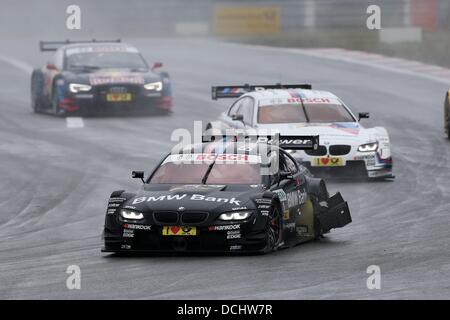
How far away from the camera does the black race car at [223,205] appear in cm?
1174

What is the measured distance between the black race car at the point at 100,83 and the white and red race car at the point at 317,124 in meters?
5.46

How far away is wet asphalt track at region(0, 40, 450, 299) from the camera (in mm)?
10312

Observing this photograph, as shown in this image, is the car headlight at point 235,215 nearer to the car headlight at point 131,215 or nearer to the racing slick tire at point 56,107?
the car headlight at point 131,215

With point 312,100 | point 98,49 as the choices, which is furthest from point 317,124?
point 98,49

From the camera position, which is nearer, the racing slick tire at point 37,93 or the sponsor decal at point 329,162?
the sponsor decal at point 329,162

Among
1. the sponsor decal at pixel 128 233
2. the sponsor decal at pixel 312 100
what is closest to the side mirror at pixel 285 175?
the sponsor decal at pixel 128 233

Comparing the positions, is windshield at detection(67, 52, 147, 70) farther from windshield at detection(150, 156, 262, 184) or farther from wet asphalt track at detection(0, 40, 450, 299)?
windshield at detection(150, 156, 262, 184)

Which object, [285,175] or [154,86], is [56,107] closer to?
[154,86]

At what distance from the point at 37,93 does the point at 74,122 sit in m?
2.31

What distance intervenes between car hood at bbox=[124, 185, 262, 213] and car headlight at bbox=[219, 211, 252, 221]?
0.04m

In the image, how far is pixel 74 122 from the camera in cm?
2503

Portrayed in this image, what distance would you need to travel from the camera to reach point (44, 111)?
26766 mm

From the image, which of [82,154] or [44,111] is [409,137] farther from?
[44,111]
